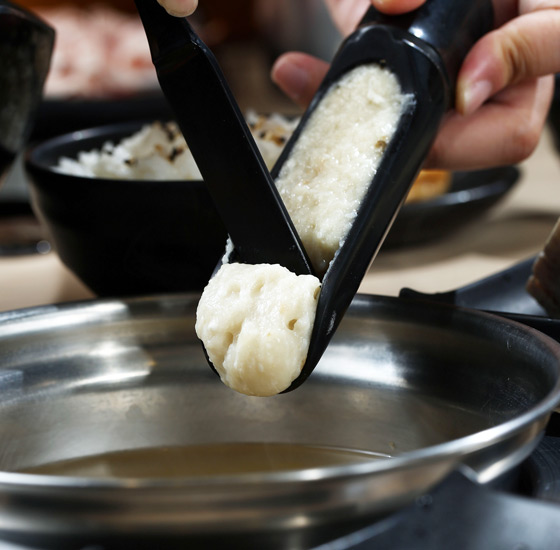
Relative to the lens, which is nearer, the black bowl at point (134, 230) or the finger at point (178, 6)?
the finger at point (178, 6)

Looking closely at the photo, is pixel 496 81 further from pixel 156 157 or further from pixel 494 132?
pixel 156 157

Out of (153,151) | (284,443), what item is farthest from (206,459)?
(153,151)

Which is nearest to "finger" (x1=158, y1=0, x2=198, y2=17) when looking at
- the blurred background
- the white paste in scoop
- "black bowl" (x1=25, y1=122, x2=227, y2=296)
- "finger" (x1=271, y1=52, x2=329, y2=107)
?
the white paste in scoop

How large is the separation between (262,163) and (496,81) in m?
0.37

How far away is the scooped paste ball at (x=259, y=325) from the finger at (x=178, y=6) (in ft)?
0.58

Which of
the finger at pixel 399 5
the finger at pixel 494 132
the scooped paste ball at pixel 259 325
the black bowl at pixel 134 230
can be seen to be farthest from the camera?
the finger at pixel 494 132

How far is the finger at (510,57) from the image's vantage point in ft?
2.46

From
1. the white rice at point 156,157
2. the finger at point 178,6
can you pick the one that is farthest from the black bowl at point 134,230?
the finger at point 178,6

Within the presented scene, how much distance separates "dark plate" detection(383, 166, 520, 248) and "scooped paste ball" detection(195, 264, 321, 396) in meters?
0.60

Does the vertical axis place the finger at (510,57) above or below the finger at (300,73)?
above

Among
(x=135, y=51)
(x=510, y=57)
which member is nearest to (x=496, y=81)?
(x=510, y=57)

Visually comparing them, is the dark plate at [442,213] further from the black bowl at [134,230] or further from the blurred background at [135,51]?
the blurred background at [135,51]

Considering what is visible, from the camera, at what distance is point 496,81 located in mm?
815

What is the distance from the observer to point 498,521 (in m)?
0.38
